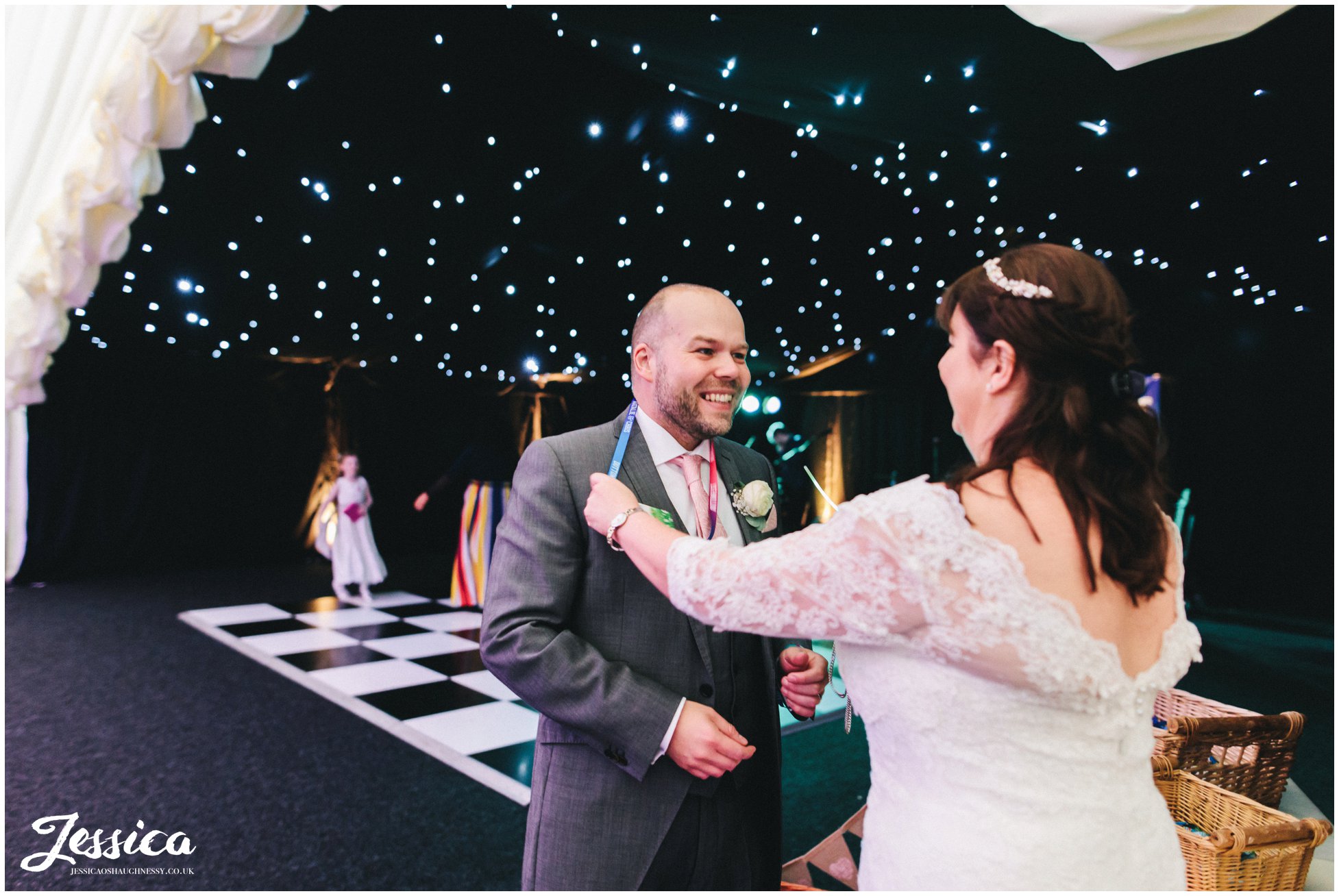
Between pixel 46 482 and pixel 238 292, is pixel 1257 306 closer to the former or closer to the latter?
pixel 238 292

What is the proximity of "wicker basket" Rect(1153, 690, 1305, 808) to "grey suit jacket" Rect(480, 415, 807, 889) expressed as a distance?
2.55 feet

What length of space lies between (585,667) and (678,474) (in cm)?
38

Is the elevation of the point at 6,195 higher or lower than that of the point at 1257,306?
lower

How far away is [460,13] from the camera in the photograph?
3537 millimetres

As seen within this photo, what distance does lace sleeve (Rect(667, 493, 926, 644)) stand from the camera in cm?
89

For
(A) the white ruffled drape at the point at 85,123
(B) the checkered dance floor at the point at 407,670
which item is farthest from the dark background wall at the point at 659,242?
(B) the checkered dance floor at the point at 407,670

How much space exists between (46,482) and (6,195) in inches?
266

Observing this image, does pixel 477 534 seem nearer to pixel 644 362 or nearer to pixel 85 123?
Answer: pixel 85 123

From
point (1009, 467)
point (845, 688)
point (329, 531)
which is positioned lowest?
point (329, 531)

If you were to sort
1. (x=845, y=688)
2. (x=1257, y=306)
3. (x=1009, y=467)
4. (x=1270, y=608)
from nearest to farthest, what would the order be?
(x=1009, y=467)
(x=845, y=688)
(x=1257, y=306)
(x=1270, y=608)

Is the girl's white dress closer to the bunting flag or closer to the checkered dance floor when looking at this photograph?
the checkered dance floor

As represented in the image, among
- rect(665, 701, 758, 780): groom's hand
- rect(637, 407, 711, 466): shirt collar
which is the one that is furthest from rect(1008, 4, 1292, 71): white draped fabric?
rect(665, 701, 758, 780): groom's hand

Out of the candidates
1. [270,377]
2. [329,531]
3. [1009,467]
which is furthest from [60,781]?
[270,377]

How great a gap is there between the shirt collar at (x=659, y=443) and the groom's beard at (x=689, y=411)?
0.03 m
